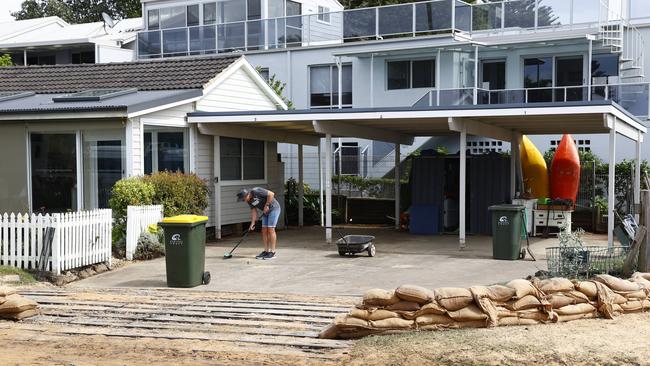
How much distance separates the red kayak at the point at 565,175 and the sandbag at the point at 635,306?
12397 mm

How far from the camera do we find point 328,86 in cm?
3094

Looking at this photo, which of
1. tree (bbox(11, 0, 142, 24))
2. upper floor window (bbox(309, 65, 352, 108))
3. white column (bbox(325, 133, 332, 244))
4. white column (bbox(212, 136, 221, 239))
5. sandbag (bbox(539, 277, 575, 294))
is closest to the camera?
sandbag (bbox(539, 277, 575, 294))

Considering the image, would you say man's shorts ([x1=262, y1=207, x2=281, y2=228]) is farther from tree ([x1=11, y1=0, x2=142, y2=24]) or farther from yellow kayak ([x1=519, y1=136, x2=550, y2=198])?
tree ([x1=11, y1=0, x2=142, y2=24])

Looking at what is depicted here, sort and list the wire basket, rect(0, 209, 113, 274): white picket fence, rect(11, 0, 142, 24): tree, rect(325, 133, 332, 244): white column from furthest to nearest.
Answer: rect(11, 0, 142, 24): tree, rect(325, 133, 332, 244): white column, rect(0, 209, 113, 274): white picket fence, the wire basket

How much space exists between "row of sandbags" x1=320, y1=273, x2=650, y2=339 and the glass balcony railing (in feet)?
53.6

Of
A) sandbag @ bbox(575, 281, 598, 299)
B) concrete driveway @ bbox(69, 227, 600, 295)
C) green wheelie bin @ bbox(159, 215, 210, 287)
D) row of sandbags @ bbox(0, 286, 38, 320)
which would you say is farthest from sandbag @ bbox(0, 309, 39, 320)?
sandbag @ bbox(575, 281, 598, 299)

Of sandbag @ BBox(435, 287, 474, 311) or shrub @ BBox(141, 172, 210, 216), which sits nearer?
sandbag @ BBox(435, 287, 474, 311)

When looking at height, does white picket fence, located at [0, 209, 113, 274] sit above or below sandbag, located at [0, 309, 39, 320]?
above

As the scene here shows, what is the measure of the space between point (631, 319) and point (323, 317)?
11.8 ft

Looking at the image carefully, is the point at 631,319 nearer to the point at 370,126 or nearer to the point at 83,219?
the point at 83,219

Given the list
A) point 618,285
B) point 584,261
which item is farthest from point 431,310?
point 584,261

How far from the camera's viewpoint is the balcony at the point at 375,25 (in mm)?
26312

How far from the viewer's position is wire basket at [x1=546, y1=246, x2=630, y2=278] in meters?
11.7

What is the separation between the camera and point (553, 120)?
18.1 m
